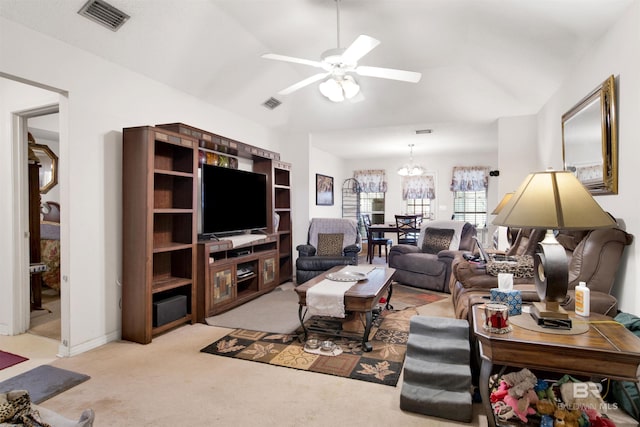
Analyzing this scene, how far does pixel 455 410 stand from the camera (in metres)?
1.93

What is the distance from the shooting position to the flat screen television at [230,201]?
3.91 metres

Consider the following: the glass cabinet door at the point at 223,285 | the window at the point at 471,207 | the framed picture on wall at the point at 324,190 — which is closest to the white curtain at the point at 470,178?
the window at the point at 471,207

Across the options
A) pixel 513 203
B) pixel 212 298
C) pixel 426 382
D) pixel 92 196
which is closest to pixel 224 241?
pixel 212 298

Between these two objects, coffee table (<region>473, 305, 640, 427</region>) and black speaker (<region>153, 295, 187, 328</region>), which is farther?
black speaker (<region>153, 295, 187, 328</region>)

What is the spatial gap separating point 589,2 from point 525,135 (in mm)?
2886

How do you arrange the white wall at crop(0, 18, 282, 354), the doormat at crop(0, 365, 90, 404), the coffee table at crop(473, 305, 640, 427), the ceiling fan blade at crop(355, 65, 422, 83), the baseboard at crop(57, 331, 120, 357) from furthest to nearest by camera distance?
1. the ceiling fan blade at crop(355, 65, 422, 83)
2. the baseboard at crop(57, 331, 120, 357)
3. the white wall at crop(0, 18, 282, 354)
4. the doormat at crop(0, 365, 90, 404)
5. the coffee table at crop(473, 305, 640, 427)

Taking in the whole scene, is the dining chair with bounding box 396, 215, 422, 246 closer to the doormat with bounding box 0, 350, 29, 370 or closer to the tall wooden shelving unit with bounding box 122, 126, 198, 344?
the tall wooden shelving unit with bounding box 122, 126, 198, 344

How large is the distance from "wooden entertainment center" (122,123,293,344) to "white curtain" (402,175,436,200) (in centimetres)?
507

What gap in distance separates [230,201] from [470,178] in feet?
20.9

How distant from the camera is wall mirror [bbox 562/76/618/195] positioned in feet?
7.74

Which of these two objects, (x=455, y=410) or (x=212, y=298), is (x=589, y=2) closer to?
(x=455, y=410)

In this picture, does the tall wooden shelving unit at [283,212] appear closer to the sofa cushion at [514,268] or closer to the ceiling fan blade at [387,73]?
the ceiling fan blade at [387,73]

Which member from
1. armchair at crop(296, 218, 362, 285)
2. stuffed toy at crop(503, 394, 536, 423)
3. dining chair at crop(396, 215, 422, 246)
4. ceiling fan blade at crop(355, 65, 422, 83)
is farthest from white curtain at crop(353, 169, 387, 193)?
stuffed toy at crop(503, 394, 536, 423)

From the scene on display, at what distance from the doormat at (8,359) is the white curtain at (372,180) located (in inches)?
308
